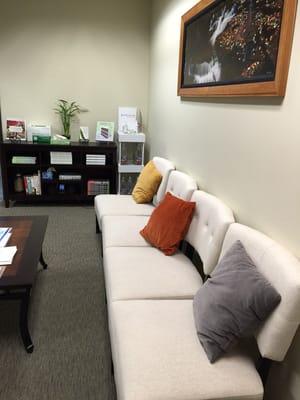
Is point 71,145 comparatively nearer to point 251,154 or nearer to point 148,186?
point 148,186

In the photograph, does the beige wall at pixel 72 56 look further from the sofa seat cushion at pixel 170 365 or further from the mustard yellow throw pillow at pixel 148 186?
the sofa seat cushion at pixel 170 365

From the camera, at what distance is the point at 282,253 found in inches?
50.6

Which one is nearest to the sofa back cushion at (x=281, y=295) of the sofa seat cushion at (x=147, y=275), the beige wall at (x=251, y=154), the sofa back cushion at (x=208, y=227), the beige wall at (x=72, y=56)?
the beige wall at (x=251, y=154)

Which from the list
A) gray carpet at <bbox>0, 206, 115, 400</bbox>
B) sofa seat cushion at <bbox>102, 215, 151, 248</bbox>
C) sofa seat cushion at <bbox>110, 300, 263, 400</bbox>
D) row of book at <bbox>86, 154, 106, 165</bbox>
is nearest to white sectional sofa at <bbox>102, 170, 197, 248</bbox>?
sofa seat cushion at <bbox>102, 215, 151, 248</bbox>

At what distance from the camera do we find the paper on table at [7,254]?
1.80 m

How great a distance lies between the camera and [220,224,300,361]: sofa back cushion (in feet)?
3.67

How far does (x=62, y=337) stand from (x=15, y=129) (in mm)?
3021

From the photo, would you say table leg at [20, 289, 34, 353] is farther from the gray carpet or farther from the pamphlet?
the pamphlet

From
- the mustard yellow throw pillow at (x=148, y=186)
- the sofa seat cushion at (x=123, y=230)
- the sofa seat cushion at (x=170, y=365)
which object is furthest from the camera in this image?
the mustard yellow throw pillow at (x=148, y=186)

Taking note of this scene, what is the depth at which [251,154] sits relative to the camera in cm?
170

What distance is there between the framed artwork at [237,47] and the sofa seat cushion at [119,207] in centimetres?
108

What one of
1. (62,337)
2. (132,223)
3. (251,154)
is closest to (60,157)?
(132,223)

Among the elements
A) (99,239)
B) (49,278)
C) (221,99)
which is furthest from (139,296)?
(99,239)

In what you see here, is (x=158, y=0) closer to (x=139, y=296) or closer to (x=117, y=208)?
(x=117, y=208)
